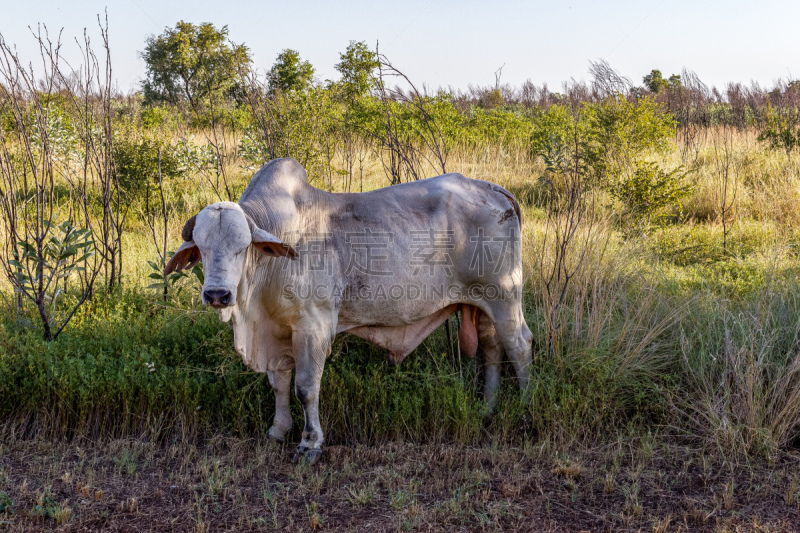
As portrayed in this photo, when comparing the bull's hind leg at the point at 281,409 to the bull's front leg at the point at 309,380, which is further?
the bull's hind leg at the point at 281,409

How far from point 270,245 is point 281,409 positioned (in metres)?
1.32

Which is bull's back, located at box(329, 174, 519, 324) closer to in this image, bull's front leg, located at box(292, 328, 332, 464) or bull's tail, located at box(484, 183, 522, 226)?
bull's tail, located at box(484, 183, 522, 226)

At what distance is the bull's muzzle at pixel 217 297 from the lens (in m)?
3.06

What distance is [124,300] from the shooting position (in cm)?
568

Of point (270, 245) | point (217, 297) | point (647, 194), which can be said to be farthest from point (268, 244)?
point (647, 194)

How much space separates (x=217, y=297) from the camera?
121 inches

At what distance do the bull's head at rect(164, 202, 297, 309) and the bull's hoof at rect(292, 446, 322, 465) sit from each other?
121 centimetres

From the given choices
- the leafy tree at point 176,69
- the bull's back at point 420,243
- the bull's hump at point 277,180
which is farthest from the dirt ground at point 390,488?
the leafy tree at point 176,69

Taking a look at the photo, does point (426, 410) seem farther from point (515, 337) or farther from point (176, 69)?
point (176, 69)

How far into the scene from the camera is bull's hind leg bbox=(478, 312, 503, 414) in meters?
4.62

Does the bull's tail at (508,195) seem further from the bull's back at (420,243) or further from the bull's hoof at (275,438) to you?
the bull's hoof at (275,438)

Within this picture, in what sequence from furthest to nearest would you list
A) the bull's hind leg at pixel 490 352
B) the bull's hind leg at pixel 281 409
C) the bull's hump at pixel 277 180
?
the bull's hind leg at pixel 490 352
the bull's hind leg at pixel 281 409
the bull's hump at pixel 277 180

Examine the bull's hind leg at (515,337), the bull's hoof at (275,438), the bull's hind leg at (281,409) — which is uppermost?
the bull's hind leg at (515,337)

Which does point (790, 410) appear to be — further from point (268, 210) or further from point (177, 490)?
point (177, 490)
